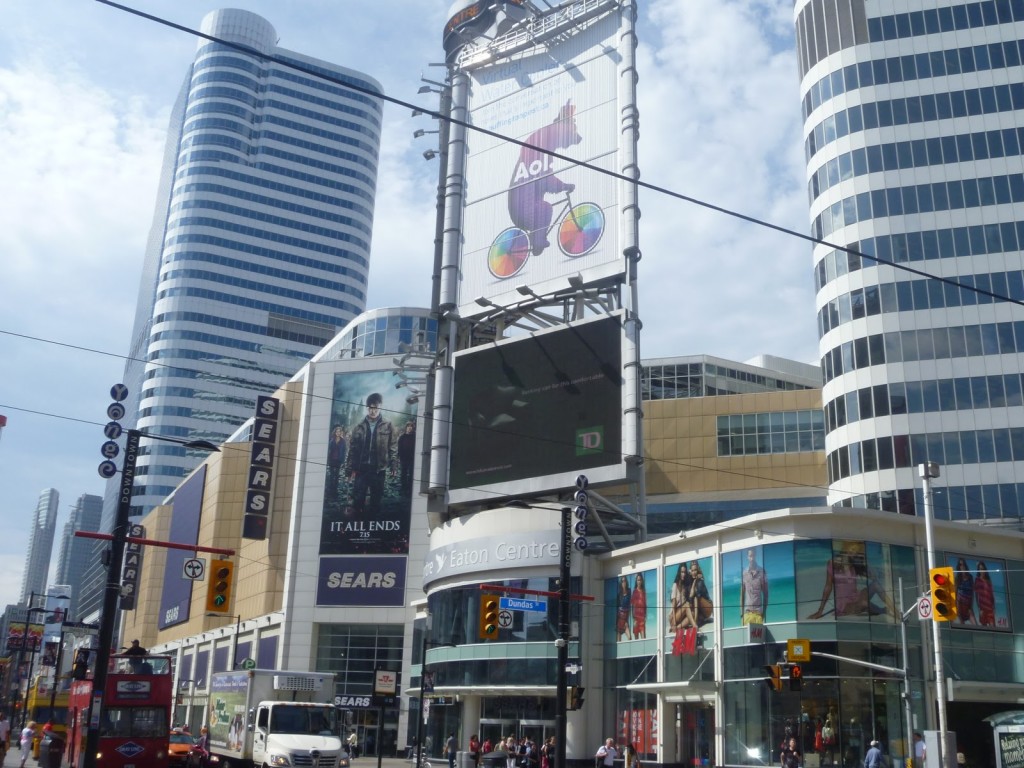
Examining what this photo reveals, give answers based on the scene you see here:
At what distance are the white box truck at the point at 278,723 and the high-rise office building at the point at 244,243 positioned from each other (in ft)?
425

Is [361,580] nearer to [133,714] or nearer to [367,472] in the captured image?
[367,472]

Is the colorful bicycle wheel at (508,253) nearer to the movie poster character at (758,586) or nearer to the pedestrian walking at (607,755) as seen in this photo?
the movie poster character at (758,586)

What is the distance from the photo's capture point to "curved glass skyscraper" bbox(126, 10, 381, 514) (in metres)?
167

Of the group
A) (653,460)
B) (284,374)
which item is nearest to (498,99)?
(653,460)

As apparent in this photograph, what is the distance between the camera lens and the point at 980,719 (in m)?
40.8

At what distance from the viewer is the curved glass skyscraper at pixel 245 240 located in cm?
16712

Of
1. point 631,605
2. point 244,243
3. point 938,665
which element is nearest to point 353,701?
point 631,605

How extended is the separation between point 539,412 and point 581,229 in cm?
1014

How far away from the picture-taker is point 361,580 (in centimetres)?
7331

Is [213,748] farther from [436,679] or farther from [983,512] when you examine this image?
[983,512]

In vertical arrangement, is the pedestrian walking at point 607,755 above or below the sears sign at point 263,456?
below

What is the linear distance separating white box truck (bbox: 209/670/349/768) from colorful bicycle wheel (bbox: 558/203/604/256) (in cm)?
2705

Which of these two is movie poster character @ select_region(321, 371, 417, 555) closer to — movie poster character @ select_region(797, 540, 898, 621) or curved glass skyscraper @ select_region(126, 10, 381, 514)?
movie poster character @ select_region(797, 540, 898, 621)

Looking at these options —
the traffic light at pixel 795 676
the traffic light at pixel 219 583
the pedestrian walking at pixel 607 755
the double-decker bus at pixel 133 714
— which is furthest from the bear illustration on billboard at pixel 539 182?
the double-decker bus at pixel 133 714
